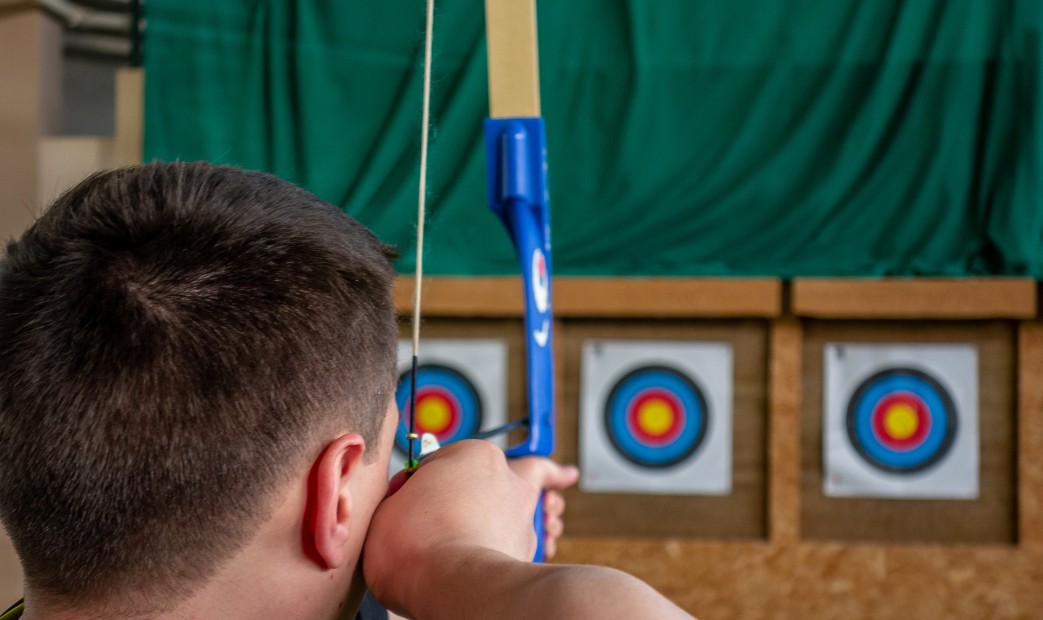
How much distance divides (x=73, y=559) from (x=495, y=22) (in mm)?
775

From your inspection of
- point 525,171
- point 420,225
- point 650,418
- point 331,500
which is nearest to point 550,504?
point 525,171

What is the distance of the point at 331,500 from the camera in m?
0.46

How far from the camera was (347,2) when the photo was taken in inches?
92.3

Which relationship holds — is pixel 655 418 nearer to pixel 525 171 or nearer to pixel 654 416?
pixel 654 416

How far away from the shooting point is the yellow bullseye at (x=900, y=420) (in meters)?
2.14

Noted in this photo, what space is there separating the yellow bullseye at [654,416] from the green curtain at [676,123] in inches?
12.1

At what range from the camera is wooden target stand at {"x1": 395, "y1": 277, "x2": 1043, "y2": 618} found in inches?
80.0

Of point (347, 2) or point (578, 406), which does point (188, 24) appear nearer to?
point (347, 2)

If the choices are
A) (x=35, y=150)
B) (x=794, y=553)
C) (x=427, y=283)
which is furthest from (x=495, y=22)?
(x=35, y=150)

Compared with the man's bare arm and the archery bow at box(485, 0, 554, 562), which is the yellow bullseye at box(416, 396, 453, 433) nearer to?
the archery bow at box(485, 0, 554, 562)

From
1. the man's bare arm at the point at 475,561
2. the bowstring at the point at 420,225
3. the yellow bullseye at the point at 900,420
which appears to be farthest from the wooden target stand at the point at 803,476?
the man's bare arm at the point at 475,561

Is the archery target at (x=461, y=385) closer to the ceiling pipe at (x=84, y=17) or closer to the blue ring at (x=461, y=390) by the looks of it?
the blue ring at (x=461, y=390)

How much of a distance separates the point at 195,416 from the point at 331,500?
0.08 m

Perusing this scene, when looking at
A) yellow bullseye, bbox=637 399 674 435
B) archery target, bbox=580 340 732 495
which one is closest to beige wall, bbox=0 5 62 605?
archery target, bbox=580 340 732 495
